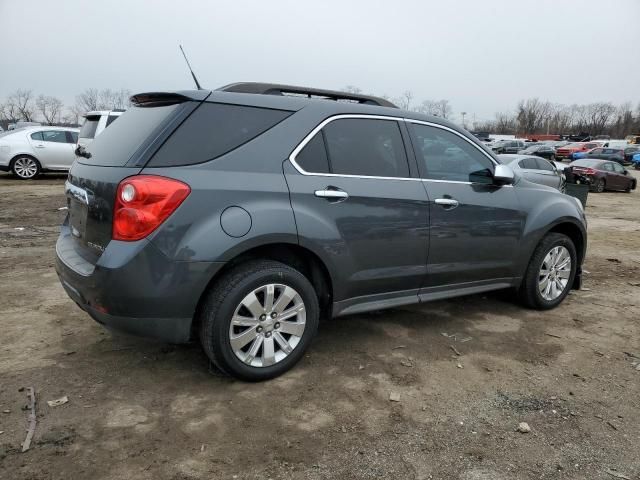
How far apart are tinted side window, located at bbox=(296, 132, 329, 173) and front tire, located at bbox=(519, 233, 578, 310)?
234 centimetres

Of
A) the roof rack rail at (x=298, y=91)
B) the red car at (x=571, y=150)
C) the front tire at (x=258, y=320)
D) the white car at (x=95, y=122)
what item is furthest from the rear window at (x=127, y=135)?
the red car at (x=571, y=150)

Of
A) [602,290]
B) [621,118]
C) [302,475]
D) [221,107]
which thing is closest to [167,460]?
[302,475]

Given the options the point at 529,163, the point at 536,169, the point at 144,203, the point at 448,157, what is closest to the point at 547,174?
the point at 536,169

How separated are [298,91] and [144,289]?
1787 millimetres

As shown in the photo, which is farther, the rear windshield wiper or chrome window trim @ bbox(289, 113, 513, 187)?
the rear windshield wiper

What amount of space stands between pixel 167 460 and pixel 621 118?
5250 inches

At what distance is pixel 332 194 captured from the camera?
10.6ft

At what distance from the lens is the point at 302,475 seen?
237 centimetres

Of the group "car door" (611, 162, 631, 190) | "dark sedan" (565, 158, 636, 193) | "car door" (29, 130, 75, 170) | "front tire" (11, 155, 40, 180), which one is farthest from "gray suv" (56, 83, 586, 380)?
"car door" (611, 162, 631, 190)

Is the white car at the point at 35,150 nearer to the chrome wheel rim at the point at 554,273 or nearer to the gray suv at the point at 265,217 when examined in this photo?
the gray suv at the point at 265,217

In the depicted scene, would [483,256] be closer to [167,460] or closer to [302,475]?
[302,475]

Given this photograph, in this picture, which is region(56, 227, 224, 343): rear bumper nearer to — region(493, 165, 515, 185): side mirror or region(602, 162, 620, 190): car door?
region(493, 165, 515, 185): side mirror

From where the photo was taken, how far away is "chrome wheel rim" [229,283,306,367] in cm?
302

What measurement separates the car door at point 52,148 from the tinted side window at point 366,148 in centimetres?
1366
